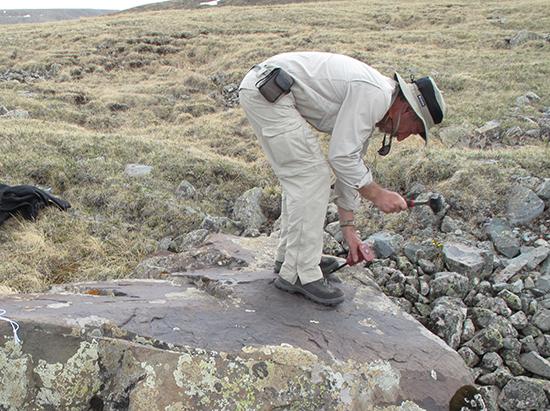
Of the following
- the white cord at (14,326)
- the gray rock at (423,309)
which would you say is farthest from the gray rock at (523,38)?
the white cord at (14,326)

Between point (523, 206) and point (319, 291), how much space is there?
3.63 meters

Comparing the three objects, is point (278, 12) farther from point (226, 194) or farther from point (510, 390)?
point (510, 390)

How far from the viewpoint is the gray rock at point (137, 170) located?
1016 centimetres

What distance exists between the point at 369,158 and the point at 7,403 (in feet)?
24.2

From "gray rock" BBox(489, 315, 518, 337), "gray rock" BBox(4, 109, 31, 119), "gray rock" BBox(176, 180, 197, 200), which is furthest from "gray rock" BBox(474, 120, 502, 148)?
"gray rock" BBox(4, 109, 31, 119)

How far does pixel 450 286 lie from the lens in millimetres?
5848

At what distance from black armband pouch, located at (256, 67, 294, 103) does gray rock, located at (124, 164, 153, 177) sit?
6.32 meters

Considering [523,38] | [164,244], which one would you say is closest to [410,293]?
[164,244]

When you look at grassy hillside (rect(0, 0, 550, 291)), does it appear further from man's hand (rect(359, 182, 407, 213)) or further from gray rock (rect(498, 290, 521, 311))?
man's hand (rect(359, 182, 407, 213))

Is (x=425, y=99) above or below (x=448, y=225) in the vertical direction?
above

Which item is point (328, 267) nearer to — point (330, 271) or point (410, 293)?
point (330, 271)

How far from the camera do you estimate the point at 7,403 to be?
3492 mm

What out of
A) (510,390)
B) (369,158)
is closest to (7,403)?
(510,390)

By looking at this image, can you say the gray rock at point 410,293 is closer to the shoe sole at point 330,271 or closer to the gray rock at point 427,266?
the gray rock at point 427,266
